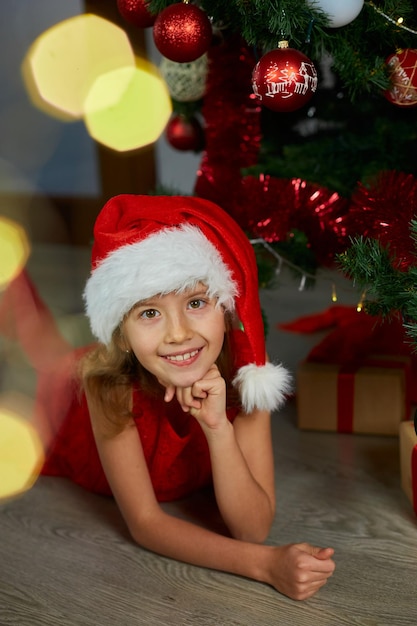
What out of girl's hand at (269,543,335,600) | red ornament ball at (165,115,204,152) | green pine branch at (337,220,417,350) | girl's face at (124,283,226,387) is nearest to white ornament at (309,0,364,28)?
green pine branch at (337,220,417,350)

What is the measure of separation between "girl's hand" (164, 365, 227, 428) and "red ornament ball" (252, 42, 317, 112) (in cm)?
42

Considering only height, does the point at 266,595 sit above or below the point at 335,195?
below

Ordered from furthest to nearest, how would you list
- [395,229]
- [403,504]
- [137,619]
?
[403,504], [395,229], [137,619]

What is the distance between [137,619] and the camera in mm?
1093

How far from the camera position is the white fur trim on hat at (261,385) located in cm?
117

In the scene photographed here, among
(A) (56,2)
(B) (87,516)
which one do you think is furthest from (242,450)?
(A) (56,2)

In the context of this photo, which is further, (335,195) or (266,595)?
(335,195)

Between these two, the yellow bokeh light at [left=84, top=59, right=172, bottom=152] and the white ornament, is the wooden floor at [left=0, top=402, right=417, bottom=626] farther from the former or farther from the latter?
the yellow bokeh light at [left=84, top=59, right=172, bottom=152]

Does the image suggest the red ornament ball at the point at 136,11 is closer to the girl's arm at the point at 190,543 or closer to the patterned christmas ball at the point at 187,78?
the patterned christmas ball at the point at 187,78

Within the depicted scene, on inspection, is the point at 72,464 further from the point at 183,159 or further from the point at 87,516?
the point at 183,159

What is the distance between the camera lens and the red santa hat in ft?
3.54

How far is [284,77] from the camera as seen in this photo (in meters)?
1.16

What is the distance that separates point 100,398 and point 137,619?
0.34 m

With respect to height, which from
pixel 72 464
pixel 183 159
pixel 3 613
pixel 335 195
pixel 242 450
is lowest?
pixel 183 159
